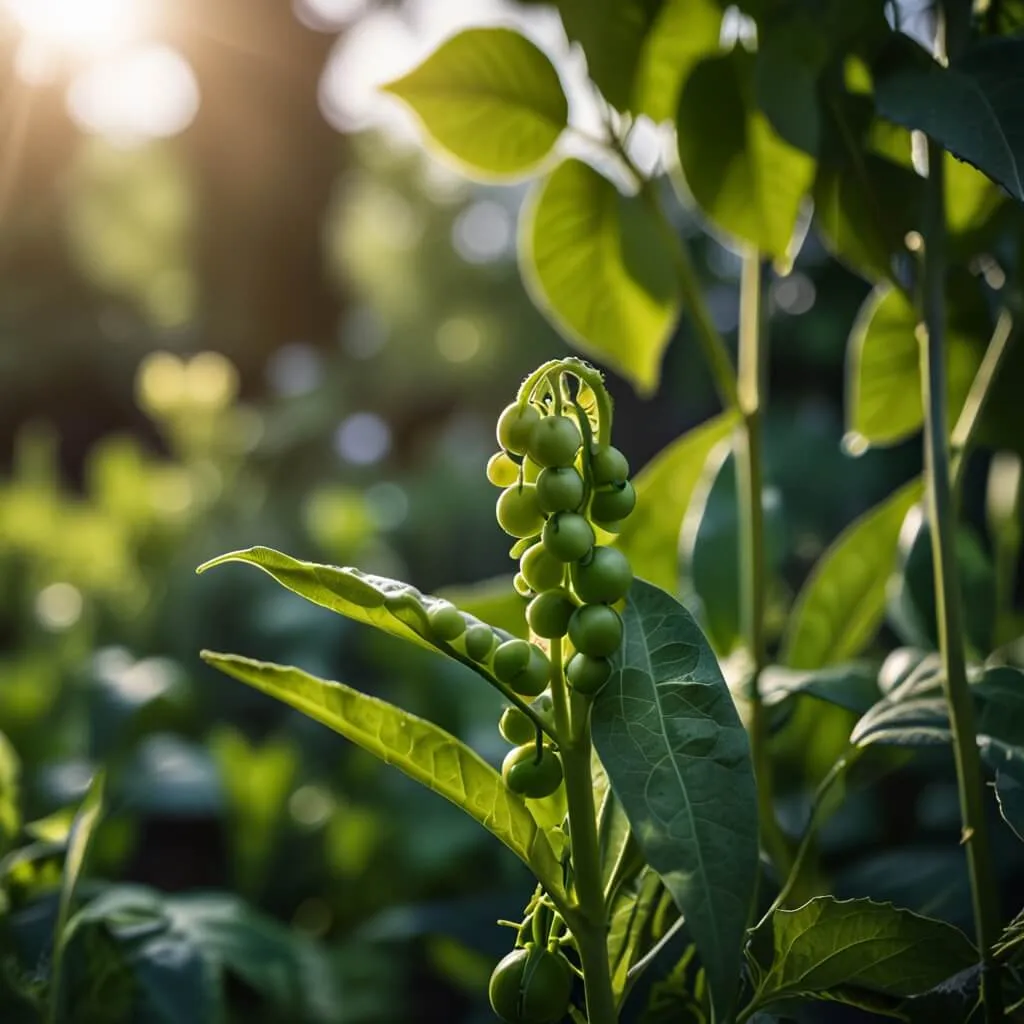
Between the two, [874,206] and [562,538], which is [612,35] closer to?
[874,206]

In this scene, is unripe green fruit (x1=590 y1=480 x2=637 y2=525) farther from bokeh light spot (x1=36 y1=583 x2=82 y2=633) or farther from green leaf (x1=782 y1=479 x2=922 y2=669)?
bokeh light spot (x1=36 y1=583 x2=82 y2=633)

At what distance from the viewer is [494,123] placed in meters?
0.52

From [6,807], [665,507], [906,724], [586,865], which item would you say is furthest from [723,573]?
[6,807]

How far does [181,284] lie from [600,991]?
6.10 meters

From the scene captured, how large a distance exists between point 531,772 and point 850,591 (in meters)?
0.31

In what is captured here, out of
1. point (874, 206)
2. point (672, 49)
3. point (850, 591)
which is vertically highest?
point (672, 49)

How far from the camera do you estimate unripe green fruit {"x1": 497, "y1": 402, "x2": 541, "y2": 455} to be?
0.33 metres

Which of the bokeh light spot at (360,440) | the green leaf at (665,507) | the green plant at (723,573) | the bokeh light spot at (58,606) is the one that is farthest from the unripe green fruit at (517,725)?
the bokeh light spot at (360,440)

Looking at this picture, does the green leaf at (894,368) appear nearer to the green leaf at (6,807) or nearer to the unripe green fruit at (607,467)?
the unripe green fruit at (607,467)

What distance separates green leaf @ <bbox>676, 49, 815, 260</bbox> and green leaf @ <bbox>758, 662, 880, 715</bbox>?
214 millimetres

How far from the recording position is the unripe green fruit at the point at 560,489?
12.6 inches

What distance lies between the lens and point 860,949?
1.16 ft

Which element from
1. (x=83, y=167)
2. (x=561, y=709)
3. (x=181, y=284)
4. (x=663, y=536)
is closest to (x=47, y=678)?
(x=663, y=536)

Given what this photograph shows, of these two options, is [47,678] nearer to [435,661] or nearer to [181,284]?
[435,661]
